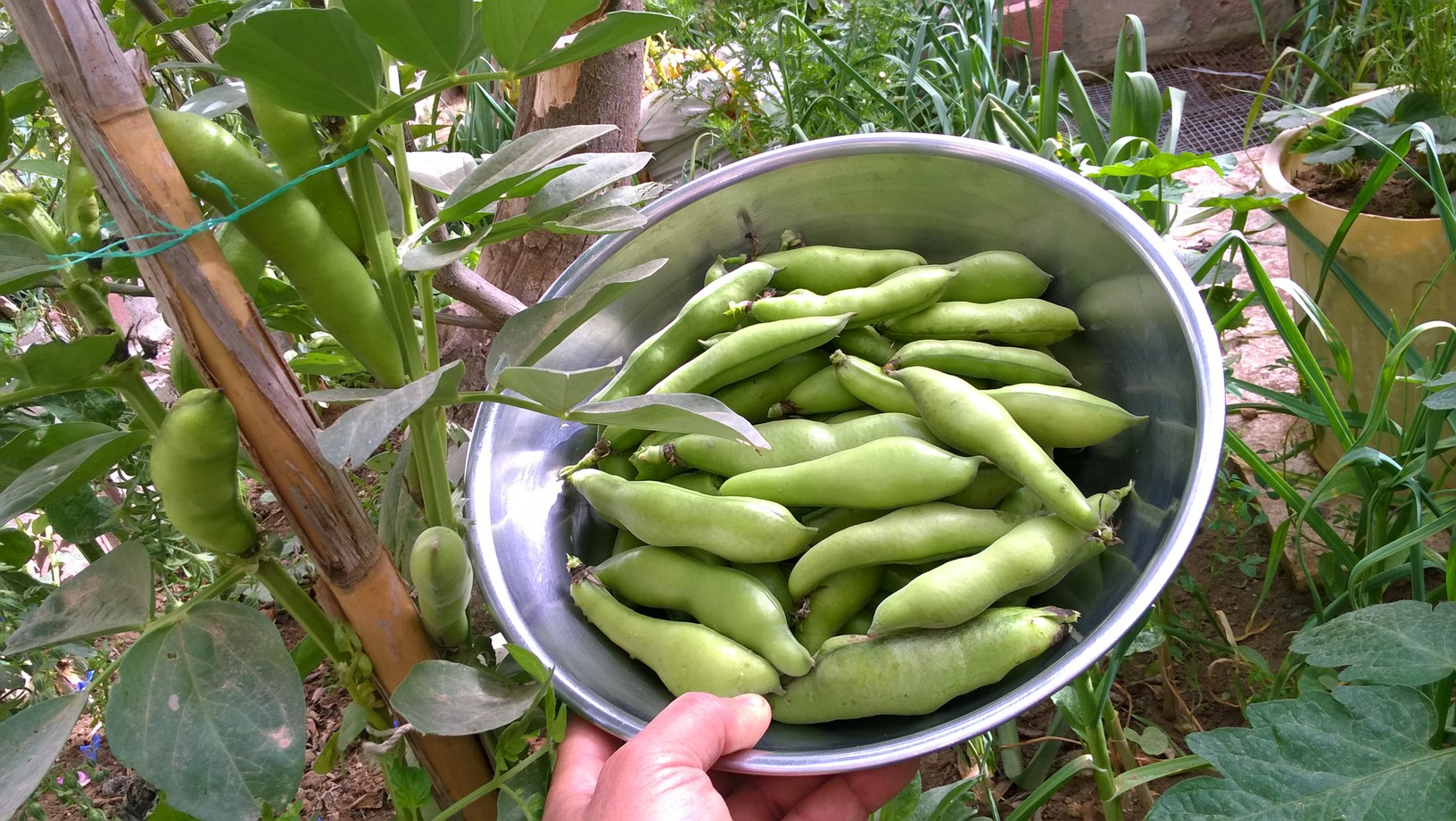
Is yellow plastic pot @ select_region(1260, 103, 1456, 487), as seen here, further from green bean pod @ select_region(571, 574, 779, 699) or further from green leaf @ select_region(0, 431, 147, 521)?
green leaf @ select_region(0, 431, 147, 521)

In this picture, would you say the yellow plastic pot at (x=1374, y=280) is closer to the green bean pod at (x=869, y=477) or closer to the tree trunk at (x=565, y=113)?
the green bean pod at (x=869, y=477)

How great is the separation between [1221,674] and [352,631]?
46.5 inches

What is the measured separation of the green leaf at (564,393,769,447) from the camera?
0.59m

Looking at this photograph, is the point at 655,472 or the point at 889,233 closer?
the point at 655,472

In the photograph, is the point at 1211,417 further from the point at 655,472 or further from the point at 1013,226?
the point at 655,472

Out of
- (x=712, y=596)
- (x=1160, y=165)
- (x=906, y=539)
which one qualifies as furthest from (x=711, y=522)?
(x=1160, y=165)

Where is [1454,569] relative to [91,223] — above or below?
below

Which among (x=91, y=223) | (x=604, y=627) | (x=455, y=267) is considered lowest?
(x=604, y=627)

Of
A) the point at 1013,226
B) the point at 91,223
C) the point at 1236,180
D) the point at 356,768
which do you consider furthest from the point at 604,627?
the point at 1236,180

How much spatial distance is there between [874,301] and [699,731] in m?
0.54

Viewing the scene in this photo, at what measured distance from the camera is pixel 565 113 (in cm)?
155

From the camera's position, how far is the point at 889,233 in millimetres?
1192

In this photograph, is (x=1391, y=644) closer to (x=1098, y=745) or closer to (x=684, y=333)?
(x=1098, y=745)

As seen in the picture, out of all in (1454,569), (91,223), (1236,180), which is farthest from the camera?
(1236,180)
